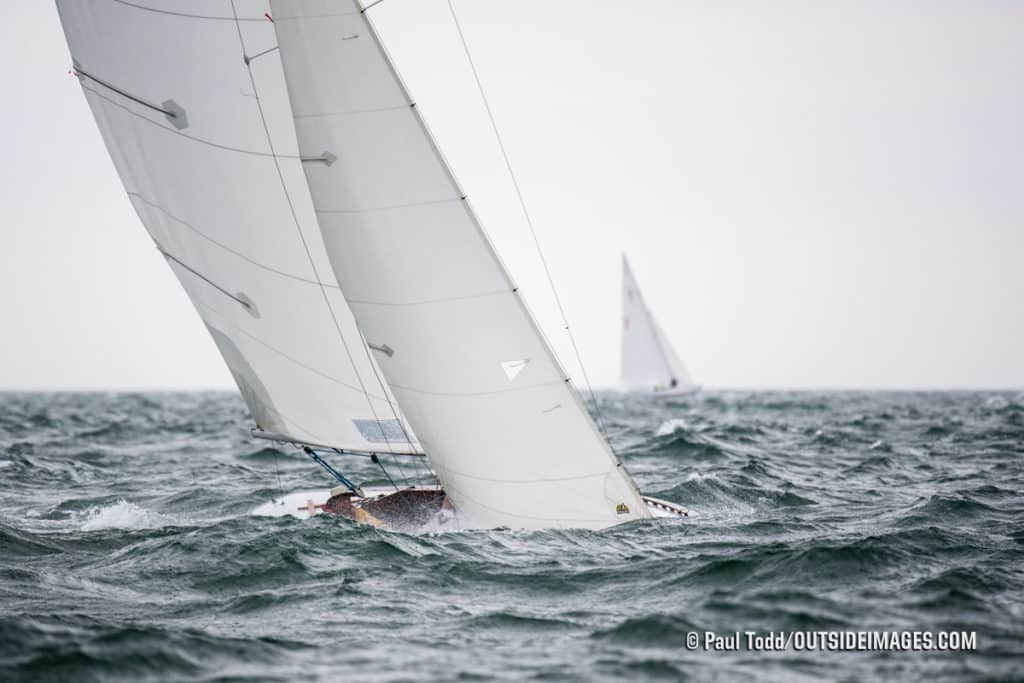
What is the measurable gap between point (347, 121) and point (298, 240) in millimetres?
2130

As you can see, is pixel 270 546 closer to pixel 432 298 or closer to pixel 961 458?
pixel 432 298

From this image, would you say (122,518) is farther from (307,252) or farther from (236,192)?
(236,192)

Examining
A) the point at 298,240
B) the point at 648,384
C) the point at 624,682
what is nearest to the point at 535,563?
the point at 624,682

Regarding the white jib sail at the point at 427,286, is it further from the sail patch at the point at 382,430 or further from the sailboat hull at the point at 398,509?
the sail patch at the point at 382,430

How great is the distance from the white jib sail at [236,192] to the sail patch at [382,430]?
2 cm

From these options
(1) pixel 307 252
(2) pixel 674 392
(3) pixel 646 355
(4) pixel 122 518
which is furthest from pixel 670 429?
(2) pixel 674 392

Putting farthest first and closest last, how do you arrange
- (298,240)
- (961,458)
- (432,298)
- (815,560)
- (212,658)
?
(961,458), (298,240), (432,298), (815,560), (212,658)

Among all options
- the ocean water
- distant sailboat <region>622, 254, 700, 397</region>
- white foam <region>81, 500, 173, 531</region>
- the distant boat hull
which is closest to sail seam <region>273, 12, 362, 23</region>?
the ocean water

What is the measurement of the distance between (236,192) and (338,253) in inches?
76.8

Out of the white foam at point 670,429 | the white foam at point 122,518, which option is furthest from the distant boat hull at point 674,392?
the white foam at point 122,518

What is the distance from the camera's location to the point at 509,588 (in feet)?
34.9

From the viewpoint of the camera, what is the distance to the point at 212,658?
8.14m

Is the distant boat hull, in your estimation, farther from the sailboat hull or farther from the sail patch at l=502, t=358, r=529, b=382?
the sail patch at l=502, t=358, r=529, b=382

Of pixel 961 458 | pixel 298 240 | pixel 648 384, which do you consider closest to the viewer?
pixel 298 240
